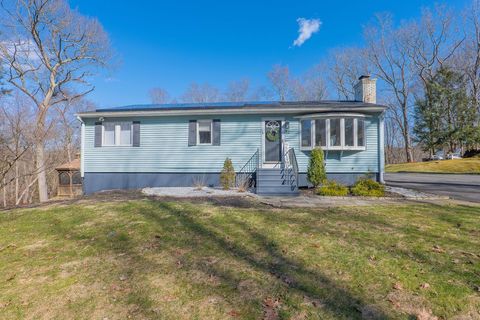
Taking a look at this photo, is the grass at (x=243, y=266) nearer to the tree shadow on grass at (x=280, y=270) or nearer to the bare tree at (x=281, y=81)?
the tree shadow on grass at (x=280, y=270)

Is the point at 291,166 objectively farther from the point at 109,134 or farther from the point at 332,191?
the point at 109,134

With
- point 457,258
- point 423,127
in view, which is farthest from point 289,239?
point 423,127

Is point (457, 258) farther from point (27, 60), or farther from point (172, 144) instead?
point (27, 60)

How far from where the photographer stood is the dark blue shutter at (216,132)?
36.4 ft

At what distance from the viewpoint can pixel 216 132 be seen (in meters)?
11.1

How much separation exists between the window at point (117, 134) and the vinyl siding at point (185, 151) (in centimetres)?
26

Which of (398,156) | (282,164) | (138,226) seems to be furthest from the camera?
(398,156)

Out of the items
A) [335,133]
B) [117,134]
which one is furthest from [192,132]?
[335,133]

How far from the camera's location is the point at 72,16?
1659cm

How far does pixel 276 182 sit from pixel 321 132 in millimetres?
2742

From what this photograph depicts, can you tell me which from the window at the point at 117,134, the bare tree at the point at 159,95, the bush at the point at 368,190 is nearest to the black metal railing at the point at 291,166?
the bush at the point at 368,190

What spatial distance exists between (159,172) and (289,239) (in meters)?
8.25

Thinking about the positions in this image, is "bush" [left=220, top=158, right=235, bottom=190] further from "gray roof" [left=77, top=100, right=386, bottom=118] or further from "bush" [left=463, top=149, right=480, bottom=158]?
"bush" [left=463, top=149, right=480, bottom=158]

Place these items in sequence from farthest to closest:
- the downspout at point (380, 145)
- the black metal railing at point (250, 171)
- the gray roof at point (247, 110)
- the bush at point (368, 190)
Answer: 1. the black metal railing at point (250, 171)
2. the downspout at point (380, 145)
3. the gray roof at point (247, 110)
4. the bush at point (368, 190)
